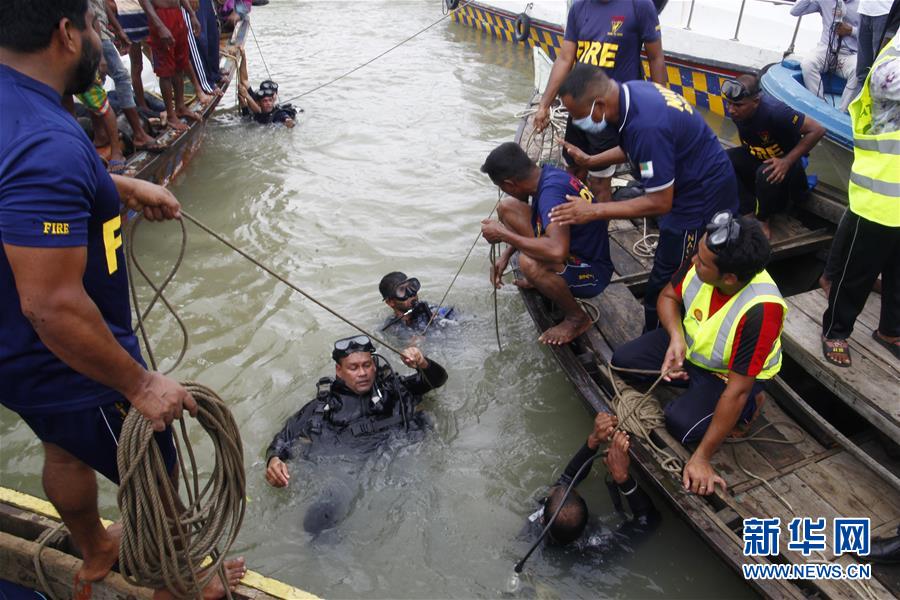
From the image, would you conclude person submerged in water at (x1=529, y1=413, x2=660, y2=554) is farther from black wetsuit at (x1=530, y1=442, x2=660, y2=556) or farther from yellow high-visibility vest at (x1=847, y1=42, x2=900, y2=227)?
yellow high-visibility vest at (x1=847, y1=42, x2=900, y2=227)

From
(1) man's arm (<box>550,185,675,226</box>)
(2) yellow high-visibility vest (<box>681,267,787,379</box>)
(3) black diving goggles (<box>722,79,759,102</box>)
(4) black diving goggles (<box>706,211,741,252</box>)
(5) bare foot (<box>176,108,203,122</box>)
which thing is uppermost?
(3) black diving goggles (<box>722,79,759,102</box>)

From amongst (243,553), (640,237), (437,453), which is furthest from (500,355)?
(243,553)

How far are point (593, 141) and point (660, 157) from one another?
1588 mm

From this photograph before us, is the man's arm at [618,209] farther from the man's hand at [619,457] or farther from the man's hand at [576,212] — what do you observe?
the man's hand at [619,457]

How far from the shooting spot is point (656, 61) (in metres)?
5.03


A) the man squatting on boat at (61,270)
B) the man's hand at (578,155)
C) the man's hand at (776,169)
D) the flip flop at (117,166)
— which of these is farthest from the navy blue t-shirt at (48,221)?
the man's hand at (776,169)

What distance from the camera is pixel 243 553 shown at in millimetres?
3762

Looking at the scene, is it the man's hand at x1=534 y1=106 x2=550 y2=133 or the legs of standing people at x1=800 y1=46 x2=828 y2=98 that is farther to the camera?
the legs of standing people at x1=800 y1=46 x2=828 y2=98

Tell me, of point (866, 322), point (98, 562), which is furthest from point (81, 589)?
point (866, 322)

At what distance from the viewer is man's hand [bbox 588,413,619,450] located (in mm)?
3377

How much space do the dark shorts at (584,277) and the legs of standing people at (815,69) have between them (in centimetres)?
445

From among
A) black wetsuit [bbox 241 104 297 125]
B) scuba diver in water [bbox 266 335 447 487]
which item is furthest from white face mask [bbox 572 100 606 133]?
black wetsuit [bbox 241 104 297 125]

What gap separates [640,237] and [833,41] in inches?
139

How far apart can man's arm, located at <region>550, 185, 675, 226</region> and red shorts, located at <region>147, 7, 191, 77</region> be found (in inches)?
229
